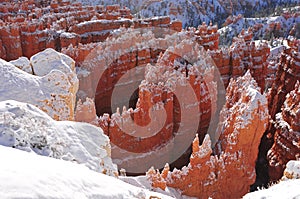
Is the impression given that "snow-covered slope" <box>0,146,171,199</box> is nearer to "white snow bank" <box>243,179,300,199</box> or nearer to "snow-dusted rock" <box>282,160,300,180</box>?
"white snow bank" <box>243,179,300,199</box>

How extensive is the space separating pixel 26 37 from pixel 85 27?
16.5 ft

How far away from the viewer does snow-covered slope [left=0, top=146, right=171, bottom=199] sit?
3732 millimetres

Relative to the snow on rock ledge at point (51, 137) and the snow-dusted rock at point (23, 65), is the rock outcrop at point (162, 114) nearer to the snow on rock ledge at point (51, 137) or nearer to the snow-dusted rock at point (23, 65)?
the snow-dusted rock at point (23, 65)

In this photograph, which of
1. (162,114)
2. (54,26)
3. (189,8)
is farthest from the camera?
(189,8)

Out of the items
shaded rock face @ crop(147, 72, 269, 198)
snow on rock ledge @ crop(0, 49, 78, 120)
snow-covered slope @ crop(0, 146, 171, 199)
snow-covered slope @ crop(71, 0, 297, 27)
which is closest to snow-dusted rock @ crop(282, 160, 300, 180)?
shaded rock face @ crop(147, 72, 269, 198)

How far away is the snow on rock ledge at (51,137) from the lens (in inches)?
213

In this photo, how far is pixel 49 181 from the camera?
13.6 ft

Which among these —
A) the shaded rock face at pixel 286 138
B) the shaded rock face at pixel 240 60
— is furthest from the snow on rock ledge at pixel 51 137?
the shaded rock face at pixel 240 60

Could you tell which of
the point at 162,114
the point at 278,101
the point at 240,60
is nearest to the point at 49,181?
the point at 162,114

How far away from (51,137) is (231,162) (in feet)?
20.9

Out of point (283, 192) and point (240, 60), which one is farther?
point (240, 60)

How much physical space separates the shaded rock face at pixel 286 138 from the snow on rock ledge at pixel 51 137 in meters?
9.10

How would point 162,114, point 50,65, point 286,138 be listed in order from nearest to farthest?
point 50,65
point 162,114
point 286,138

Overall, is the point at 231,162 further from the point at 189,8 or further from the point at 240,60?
the point at 189,8
